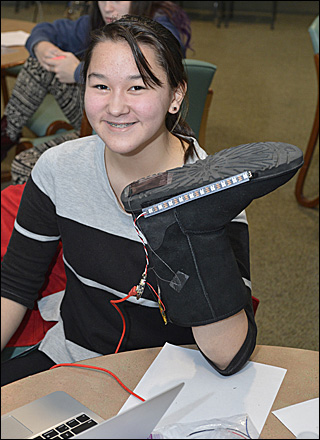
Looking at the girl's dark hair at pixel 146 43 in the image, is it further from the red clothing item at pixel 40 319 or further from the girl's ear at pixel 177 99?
the red clothing item at pixel 40 319

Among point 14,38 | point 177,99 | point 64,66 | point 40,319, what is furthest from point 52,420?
point 14,38

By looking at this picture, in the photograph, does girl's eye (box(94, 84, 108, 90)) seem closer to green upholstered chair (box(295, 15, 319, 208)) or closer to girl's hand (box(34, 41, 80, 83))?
girl's hand (box(34, 41, 80, 83))

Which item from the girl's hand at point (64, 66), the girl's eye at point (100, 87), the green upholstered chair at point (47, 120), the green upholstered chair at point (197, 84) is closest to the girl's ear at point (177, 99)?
the girl's eye at point (100, 87)

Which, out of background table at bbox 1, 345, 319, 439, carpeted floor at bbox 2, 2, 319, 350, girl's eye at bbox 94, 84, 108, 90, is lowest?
carpeted floor at bbox 2, 2, 319, 350

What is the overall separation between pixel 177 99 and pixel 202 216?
1.21 feet

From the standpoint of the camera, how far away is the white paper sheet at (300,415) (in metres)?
0.72

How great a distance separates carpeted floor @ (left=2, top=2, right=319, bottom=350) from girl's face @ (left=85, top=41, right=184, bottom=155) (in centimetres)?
119

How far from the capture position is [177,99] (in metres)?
1.04

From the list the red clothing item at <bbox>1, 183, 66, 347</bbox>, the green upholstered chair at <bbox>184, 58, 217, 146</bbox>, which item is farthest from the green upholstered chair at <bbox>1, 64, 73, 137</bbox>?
the red clothing item at <bbox>1, 183, 66, 347</bbox>

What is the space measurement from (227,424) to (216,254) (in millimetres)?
218

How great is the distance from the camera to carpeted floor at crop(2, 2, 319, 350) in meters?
2.13

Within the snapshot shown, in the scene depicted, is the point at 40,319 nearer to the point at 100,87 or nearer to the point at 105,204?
the point at 105,204

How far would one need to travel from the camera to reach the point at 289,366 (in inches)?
33.1

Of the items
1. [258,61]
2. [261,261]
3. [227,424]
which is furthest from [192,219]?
[258,61]
